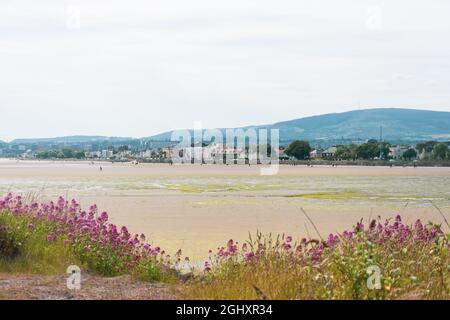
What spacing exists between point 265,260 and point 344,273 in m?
2.76

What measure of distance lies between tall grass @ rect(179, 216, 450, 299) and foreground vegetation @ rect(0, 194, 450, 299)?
0.01m

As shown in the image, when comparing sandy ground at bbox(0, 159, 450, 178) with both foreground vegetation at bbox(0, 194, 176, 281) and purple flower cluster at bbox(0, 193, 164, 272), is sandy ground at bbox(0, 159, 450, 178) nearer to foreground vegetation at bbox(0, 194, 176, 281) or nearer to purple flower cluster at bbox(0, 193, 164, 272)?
purple flower cluster at bbox(0, 193, 164, 272)

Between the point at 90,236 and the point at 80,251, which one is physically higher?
the point at 90,236

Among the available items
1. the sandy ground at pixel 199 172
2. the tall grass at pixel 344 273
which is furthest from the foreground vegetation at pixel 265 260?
the sandy ground at pixel 199 172

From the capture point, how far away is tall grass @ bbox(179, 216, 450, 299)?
736cm

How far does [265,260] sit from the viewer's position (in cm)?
1031

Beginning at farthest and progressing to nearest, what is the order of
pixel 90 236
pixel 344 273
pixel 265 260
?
pixel 90 236 < pixel 265 260 < pixel 344 273

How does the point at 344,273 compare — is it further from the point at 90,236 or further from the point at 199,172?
the point at 199,172

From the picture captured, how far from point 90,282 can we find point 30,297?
4.63ft

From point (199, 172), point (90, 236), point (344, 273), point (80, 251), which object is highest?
point (344, 273)

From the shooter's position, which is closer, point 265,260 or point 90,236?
point 265,260

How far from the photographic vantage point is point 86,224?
1207 cm

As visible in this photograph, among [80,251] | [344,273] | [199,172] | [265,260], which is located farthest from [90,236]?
[199,172]
